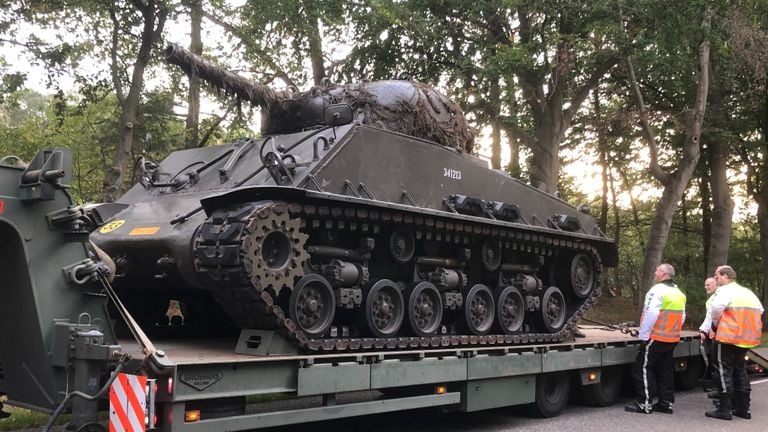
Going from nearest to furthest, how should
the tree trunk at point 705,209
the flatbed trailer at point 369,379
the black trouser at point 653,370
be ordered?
the flatbed trailer at point 369,379
the black trouser at point 653,370
the tree trunk at point 705,209

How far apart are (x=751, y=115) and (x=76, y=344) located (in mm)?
22682

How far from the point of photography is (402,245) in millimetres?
7922

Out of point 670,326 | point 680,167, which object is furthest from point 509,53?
point 670,326

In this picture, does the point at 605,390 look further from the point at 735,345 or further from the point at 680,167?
the point at 680,167

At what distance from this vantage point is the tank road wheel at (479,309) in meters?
8.52

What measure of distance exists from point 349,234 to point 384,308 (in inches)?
34.7

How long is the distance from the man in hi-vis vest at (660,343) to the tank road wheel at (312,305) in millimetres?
4792

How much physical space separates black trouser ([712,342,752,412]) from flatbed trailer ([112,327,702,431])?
1.24m

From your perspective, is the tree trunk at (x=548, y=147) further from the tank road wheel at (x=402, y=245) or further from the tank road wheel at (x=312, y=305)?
the tank road wheel at (x=312, y=305)

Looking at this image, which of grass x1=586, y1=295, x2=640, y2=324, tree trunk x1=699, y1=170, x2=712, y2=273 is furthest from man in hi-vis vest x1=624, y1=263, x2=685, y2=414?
tree trunk x1=699, y1=170, x2=712, y2=273

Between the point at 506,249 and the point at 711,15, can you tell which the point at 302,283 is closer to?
the point at 506,249

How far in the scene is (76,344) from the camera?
478cm

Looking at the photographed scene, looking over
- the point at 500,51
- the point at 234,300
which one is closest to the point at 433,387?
the point at 234,300

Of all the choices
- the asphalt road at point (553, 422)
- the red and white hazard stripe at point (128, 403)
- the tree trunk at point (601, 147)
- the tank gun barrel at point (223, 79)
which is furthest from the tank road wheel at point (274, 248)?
the tree trunk at point (601, 147)
